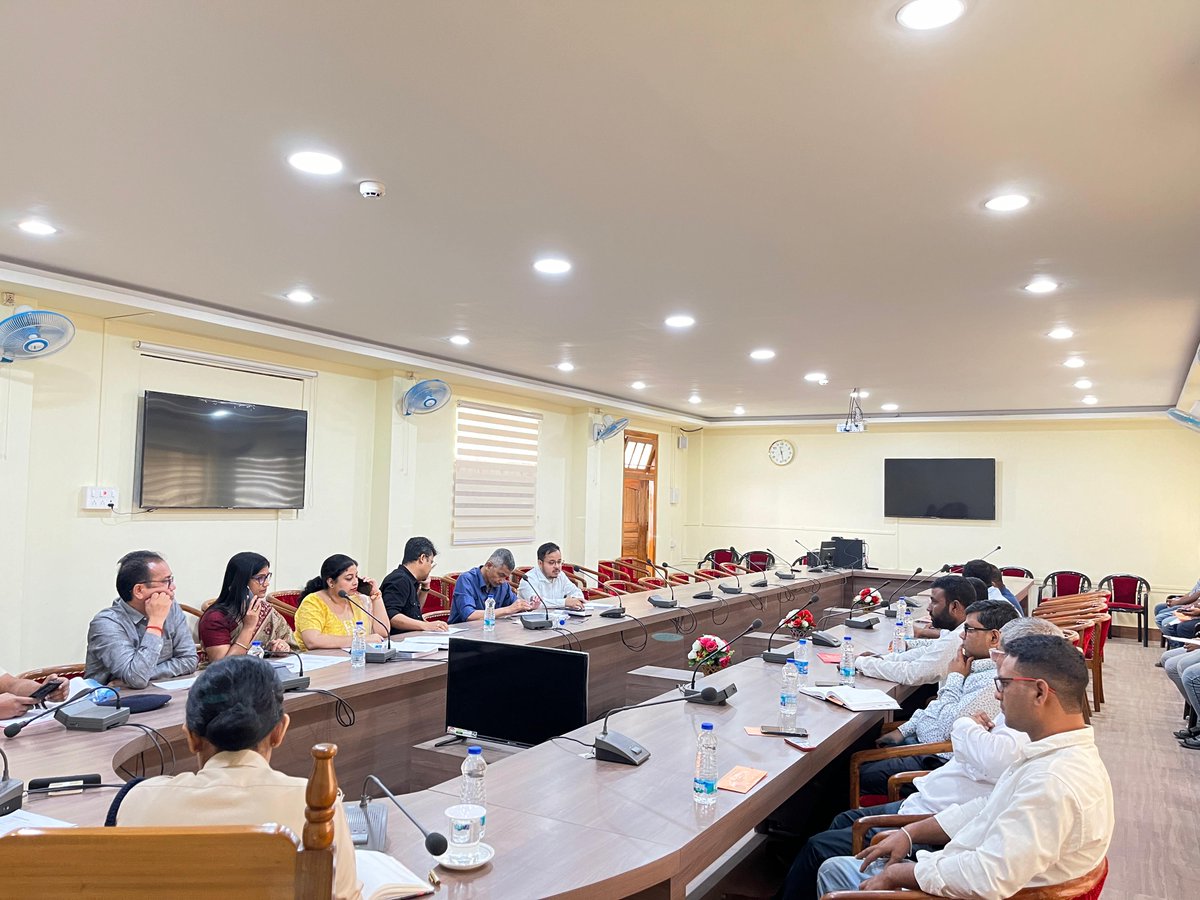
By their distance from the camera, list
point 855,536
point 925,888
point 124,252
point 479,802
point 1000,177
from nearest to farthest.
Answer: point 925,888 → point 479,802 → point 1000,177 → point 124,252 → point 855,536

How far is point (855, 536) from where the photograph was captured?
11.4 metres

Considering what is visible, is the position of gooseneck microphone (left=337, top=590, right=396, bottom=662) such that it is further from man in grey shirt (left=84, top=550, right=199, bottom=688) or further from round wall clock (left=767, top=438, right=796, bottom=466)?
round wall clock (left=767, top=438, right=796, bottom=466)

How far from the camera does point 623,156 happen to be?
2758 mm

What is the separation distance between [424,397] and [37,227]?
3.65 metres

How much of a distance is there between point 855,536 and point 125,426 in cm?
917

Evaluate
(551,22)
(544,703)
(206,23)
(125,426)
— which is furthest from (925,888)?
(125,426)

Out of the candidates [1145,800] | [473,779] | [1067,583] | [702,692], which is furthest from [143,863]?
[1067,583]

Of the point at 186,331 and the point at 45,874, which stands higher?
the point at 186,331

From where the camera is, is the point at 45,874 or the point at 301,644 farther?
the point at 301,644

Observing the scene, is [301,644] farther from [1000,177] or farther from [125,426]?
[1000,177]

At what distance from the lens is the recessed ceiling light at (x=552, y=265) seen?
159 inches

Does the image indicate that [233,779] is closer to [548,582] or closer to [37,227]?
[37,227]

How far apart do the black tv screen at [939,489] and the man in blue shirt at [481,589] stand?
7.32m

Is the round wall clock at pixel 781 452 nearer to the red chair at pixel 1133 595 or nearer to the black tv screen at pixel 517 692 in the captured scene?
the red chair at pixel 1133 595
